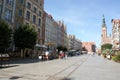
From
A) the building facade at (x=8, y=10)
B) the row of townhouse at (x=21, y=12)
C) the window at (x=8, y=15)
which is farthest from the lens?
the window at (x=8, y=15)

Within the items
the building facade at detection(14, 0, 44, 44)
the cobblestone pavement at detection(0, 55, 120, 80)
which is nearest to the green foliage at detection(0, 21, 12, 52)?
the cobblestone pavement at detection(0, 55, 120, 80)

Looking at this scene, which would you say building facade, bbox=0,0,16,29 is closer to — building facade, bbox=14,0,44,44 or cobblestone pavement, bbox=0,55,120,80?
building facade, bbox=14,0,44,44

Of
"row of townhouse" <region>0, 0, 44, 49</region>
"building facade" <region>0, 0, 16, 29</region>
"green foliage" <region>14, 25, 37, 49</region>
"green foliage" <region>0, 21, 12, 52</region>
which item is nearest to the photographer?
"green foliage" <region>0, 21, 12, 52</region>

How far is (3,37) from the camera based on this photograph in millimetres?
32250

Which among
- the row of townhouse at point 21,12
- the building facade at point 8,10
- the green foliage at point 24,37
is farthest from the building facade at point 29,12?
the green foliage at point 24,37

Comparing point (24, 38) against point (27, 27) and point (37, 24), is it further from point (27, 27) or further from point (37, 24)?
point (37, 24)

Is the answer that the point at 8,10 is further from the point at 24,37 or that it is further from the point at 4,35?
the point at 4,35

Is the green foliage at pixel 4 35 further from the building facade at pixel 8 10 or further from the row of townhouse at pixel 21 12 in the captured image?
the building facade at pixel 8 10

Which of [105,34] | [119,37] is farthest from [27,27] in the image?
[105,34]

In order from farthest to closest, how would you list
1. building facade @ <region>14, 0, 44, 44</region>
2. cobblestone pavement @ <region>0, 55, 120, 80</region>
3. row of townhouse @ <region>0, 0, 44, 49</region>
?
building facade @ <region>14, 0, 44, 44</region>, row of townhouse @ <region>0, 0, 44, 49</region>, cobblestone pavement @ <region>0, 55, 120, 80</region>

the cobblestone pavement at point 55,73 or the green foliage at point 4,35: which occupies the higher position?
the green foliage at point 4,35

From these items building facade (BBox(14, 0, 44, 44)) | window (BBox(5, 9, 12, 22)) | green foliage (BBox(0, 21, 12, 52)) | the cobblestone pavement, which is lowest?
the cobblestone pavement

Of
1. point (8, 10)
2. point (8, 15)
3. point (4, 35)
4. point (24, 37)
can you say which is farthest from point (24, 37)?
point (4, 35)

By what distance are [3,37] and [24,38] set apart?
839 centimetres
